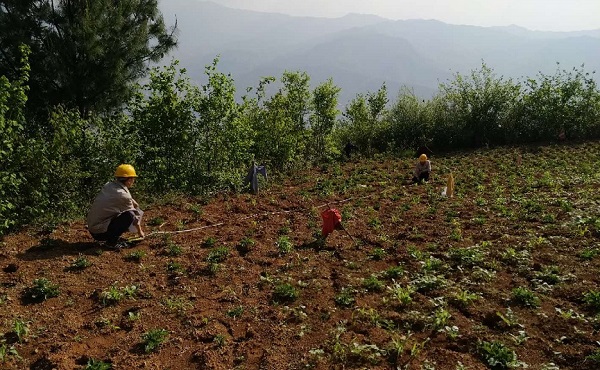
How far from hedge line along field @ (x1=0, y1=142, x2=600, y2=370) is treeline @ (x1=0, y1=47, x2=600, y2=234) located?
1.48 metres

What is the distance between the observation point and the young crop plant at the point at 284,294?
6.52m

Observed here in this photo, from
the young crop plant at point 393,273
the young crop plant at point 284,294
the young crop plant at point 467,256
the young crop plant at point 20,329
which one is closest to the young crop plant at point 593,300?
the young crop plant at point 467,256

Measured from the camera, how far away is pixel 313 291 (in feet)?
22.0

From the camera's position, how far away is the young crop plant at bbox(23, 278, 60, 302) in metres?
6.24

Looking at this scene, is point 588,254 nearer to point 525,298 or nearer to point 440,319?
point 525,298

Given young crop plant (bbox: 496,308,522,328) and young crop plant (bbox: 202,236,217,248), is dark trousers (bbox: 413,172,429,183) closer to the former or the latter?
Result: young crop plant (bbox: 202,236,217,248)

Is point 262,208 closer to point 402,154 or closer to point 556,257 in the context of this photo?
point 556,257

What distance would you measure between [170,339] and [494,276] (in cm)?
519

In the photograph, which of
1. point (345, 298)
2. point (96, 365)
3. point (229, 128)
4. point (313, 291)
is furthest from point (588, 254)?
point (229, 128)

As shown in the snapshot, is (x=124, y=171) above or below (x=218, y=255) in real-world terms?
above

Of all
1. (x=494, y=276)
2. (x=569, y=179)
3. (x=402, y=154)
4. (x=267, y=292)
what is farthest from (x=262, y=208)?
(x=402, y=154)

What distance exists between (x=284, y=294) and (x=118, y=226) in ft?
11.8

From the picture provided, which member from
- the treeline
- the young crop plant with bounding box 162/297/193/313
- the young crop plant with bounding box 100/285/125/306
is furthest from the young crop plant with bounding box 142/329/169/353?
the treeline

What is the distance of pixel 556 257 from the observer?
771cm
